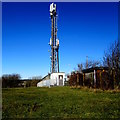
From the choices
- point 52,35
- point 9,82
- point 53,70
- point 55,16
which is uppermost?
point 55,16

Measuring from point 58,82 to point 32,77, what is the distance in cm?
1580

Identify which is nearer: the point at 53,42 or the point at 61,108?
the point at 61,108

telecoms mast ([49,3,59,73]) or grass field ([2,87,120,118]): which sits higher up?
telecoms mast ([49,3,59,73])

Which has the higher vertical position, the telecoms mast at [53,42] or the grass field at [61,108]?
the telecoms mast at [53,42]

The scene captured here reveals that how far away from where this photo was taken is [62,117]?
12.0ft

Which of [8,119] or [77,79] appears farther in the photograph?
[77,79]

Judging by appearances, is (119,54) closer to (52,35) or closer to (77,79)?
(77,79)

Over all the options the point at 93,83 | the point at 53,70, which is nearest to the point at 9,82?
the point at 53,70

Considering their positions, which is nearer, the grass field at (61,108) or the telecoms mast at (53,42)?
the grass field at (61,108)

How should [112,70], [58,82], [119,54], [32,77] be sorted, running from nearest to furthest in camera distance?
[112,70] → [119,54] → [58,82] → [32,77]

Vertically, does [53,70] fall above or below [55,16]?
below

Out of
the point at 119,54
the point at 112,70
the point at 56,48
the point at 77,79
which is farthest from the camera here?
the point at 56,48

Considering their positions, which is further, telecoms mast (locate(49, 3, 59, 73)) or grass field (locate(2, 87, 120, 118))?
telecoms mast (locate(49, 3, 59, 73))

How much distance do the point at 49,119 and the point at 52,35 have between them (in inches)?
1179
